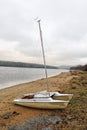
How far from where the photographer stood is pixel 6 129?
1345 cm

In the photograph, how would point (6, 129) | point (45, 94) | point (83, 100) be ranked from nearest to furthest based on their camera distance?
point (6, 129) < point (45, 94) < point (83, 100)

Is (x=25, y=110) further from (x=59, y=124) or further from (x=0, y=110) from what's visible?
(x=59, y=124)

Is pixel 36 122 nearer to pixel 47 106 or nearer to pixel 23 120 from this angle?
pixel 23 120

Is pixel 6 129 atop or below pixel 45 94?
below

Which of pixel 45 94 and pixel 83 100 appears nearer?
pixel 45 94

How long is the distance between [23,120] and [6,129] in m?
1.66

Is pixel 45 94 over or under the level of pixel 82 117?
over

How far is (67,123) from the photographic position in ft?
46.1

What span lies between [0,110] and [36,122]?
4.10 m

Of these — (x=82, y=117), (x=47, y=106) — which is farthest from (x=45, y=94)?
(x=82, y=117)

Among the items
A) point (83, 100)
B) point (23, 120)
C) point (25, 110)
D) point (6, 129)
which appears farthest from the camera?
point (83, 100)

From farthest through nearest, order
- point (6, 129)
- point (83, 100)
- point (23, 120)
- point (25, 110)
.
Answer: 1. point (83, 100)
2. point (25, 110)
3. point (23, 120)
4. point (6, 129)

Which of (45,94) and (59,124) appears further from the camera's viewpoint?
(45,94)

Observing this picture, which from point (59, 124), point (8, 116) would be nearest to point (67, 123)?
point (59, 124)
